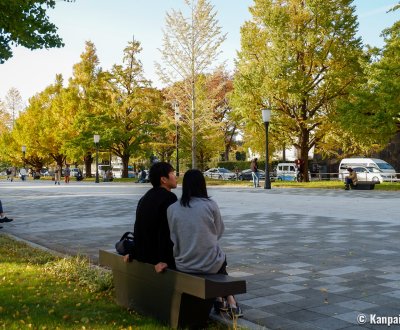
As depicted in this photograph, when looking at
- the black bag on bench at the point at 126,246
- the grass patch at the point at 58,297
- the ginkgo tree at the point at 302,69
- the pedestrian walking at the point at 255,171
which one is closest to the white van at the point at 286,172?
the ginkgo tree at the point at 302,69

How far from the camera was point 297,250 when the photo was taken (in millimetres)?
7812

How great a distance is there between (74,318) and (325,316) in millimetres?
2284

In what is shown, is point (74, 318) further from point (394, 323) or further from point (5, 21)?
point (5, 21)

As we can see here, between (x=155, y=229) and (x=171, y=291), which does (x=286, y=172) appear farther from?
(x=171, y=291)

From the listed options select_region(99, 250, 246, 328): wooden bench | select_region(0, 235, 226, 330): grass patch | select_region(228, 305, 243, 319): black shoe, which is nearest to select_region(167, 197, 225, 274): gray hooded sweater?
select_region(99, 250, 246, 328): wooden bench

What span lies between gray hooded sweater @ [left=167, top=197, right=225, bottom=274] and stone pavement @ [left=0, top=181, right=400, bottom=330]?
25.0 inches

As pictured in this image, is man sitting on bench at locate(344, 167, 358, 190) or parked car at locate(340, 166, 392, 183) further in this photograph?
parked car at locate(340, 166, 392, 183)

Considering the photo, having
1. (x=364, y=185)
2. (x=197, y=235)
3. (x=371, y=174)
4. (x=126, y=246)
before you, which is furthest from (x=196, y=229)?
(x=371, y=174)

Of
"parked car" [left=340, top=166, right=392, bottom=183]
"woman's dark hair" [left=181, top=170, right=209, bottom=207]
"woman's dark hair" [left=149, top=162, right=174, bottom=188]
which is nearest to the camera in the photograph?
"woman's dark hair" [left=181, top=170, right=209, bottom=207]

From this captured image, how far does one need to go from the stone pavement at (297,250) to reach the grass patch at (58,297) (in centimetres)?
100

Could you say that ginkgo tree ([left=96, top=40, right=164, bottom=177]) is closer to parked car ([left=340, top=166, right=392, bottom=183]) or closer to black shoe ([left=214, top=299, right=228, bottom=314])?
parked car ([left=340, top=166, right=392, bottom=183])

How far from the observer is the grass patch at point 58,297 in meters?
4.35

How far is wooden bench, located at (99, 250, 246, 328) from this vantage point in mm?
3940

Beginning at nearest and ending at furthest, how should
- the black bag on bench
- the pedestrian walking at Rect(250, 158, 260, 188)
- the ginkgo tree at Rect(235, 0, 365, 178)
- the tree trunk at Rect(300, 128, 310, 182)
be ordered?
the black bag on bench
the pedestrian walking at Rect(250, 158, 260, 188)
the ginkgo tree at Rect(235, 0, 365, 178)
the tree trunk at Rect(300, 128, 310, 182)
